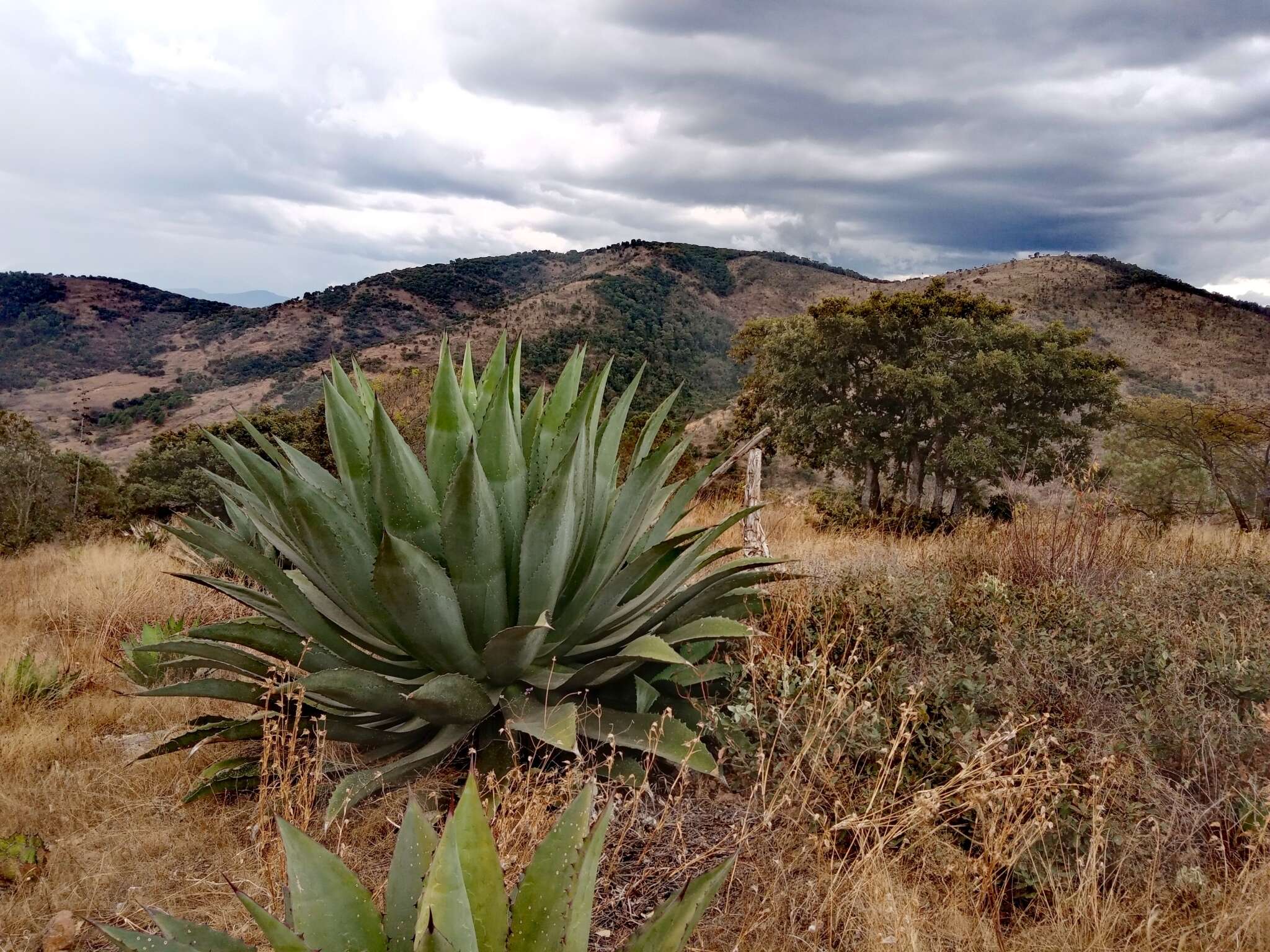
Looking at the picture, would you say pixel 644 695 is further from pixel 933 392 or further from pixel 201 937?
pixel 933 392

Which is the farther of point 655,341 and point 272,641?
point 655,341

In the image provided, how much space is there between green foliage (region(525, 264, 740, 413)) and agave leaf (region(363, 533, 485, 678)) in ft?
92.6

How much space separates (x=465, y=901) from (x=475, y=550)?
4.86ft

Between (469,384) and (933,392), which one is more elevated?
(933,392)

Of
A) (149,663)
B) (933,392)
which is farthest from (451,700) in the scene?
(933,392)

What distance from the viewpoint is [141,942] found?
137cm

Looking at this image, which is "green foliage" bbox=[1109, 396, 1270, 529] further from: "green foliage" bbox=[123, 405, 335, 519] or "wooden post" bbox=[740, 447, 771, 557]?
"green foliage" bbox=[123, 405, 335, 519]

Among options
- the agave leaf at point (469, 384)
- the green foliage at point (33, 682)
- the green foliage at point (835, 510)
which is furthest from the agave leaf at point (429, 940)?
the green foliage at point (835, 510)

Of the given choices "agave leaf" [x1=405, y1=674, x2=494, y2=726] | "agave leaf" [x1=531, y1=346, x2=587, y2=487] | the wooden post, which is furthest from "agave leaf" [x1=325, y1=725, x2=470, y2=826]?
the wooden post

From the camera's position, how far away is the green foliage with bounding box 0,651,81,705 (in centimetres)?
411

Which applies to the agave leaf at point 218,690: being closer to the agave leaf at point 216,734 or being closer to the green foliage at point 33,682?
the agave leaf at point 216,734

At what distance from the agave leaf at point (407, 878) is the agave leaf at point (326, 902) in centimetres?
3

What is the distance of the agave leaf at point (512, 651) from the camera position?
255 centimetres

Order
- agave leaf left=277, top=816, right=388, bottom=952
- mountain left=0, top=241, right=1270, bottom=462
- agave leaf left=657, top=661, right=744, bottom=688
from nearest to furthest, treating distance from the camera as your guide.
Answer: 1. agave leaf left=277, top=816, right=388, bottom=952
2. agave leaf left=657, top=661, right=744, bottom=688
3. mountain left=0, top=241, right=1270, bottom=462
